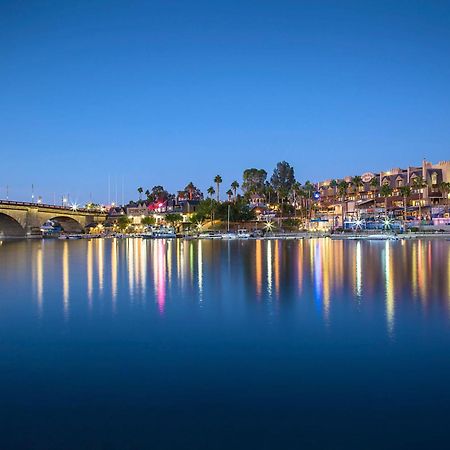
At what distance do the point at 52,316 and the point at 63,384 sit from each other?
10128mm

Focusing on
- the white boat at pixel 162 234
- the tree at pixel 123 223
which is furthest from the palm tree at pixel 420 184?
the tree at pixel 123 223

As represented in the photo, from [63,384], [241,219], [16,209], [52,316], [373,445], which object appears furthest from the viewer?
[241,219]

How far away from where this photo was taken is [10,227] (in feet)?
429

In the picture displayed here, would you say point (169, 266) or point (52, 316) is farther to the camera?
point (169, 266)

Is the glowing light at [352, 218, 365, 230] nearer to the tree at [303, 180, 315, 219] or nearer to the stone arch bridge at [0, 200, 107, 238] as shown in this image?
the tree at [303, 180, 315, 219]

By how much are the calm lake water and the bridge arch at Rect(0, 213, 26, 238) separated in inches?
4057

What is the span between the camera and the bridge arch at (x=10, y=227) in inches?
4801

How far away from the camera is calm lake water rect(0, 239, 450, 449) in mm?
9531

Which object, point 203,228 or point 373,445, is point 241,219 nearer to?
point 203,228

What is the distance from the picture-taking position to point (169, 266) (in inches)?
1820

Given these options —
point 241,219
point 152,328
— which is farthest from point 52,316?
point 241,219

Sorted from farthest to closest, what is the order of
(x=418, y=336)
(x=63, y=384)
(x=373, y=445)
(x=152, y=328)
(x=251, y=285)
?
1. (x=251, y=285)
2. (x=152, y=328)
3. (x=418, y=336)
4. (x=63, y=384)
5. (x=373, y=445)

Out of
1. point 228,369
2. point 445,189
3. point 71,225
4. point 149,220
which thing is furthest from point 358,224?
point 228,369

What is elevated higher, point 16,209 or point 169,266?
point 16,209
